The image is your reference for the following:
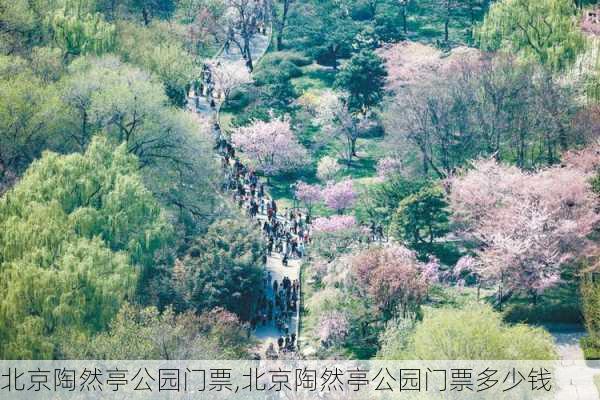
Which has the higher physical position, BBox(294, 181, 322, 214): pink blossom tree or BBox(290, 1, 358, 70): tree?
Result: BBox(290, 1, 358, 70): tree

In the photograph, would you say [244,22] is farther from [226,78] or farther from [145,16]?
[145,16]

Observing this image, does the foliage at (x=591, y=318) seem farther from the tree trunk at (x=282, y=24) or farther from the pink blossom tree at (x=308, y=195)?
the tree trunk at (x=282, y=24)

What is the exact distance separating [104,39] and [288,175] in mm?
14397

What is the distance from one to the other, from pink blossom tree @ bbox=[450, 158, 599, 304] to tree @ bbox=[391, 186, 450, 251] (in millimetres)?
919

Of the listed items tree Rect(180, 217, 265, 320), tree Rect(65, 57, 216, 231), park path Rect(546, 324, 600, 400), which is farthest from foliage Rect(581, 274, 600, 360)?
tree Rect(65, 57, 216, 231)

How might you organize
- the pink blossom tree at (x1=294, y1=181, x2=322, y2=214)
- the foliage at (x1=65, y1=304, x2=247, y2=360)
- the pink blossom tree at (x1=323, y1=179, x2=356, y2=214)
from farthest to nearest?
the pink blossom tree at (x1=294, y1=181, x2=322, y2=214) → the pink blossom tree at (x1=323, y1=179, x2=356, y2=214) → the foliage at (x1=65, y1=304, x2=247, y2=360)

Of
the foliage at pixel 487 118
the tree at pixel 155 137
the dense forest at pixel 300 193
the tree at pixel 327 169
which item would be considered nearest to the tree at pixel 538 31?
the dense forest at pixel 300 193

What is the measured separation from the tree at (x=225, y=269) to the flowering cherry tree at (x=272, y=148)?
516 inches

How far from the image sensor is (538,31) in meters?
64.3

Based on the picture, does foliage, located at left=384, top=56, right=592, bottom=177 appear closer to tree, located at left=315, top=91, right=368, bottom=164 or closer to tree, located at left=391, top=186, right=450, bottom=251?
tree, located at left=315, top=91, right=368, bottom=164

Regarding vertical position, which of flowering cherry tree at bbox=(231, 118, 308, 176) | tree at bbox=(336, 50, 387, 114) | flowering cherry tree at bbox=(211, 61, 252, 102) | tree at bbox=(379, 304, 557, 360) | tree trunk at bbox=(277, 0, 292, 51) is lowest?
tree at bbox=(379, 304, 557, 360)

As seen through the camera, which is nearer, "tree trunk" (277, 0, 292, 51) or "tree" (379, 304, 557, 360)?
"tree" (379, 304, 557, 360)

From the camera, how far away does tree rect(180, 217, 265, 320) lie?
43.7 metres

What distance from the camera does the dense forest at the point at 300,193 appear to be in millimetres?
38094
